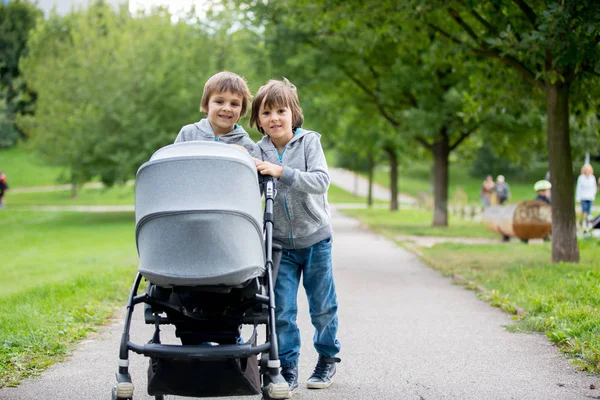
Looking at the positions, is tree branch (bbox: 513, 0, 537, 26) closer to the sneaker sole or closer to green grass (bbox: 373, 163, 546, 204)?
the sneaker sole

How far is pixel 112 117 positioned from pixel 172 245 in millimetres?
30033

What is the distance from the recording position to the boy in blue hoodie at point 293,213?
4723mm

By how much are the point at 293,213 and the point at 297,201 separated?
0.24ft

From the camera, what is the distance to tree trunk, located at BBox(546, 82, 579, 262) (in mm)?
11719

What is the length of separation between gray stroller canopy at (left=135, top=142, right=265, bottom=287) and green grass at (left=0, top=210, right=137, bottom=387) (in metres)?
1.99

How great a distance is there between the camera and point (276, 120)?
185 inches

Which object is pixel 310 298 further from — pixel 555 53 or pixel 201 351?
pixel 555 53

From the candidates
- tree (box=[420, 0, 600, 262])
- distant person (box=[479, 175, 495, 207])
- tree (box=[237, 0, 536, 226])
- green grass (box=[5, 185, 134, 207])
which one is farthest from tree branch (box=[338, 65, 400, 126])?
A: green grass (box=[5, 185, 134, 207])

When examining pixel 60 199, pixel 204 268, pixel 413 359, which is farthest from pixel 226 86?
pixel 60 199

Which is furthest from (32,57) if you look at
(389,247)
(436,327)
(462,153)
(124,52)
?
(436,327)

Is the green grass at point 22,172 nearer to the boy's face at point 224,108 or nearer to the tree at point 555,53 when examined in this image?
the tree at point 555,53

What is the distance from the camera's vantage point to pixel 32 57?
1884 inches

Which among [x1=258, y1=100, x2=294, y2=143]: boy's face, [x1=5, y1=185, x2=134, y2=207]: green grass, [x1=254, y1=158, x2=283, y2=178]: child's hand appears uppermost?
[x1=258, y1=100, x2=294, y2=143]: boy's face

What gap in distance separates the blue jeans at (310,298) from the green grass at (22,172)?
60.7m
